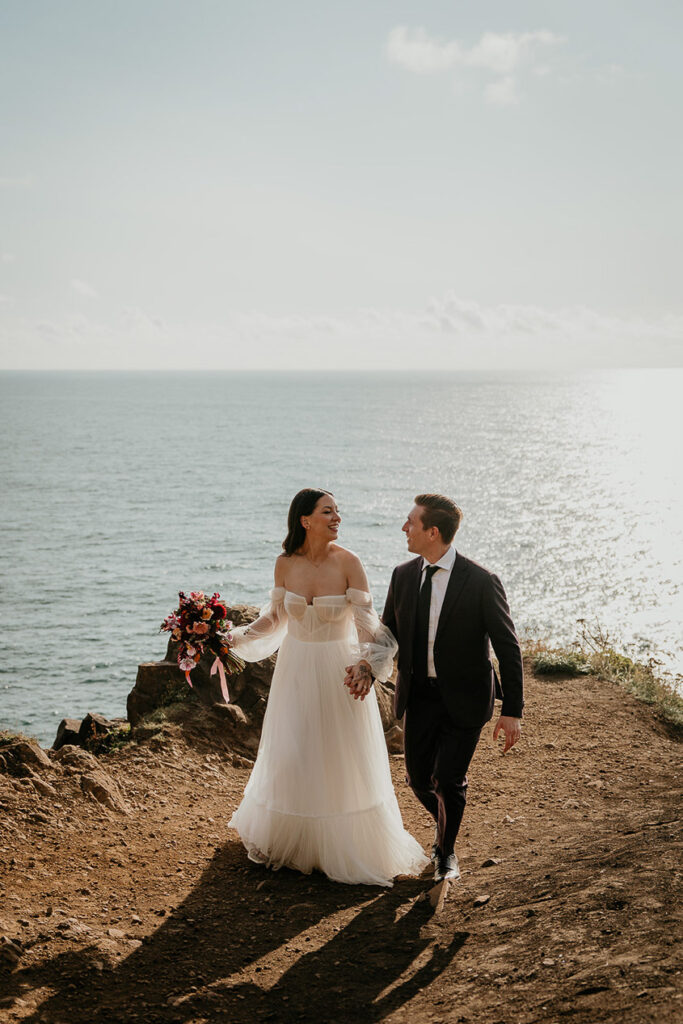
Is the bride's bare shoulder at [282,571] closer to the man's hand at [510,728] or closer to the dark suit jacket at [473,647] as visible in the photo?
the dark suit jacket at [473,647]

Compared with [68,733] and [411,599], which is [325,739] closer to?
[411,599]

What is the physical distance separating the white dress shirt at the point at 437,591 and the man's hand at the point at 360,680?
18.8 inches

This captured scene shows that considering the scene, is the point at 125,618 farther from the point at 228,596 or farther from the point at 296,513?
the point at 296,513

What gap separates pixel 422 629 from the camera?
18.9 feet

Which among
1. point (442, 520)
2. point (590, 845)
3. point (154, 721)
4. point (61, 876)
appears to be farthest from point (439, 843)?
point (154, 721)

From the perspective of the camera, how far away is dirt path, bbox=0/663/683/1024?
4.20 m

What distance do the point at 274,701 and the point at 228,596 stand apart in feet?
107

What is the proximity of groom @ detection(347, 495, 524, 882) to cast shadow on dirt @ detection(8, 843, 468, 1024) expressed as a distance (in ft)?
2.36

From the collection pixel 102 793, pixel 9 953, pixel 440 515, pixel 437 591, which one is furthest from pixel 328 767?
pixel 102 793

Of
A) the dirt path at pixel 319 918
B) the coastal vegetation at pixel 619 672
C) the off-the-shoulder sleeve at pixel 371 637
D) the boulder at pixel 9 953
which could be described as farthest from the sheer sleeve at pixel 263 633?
the coastal vegetation at pixel 619 672

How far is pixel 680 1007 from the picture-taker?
348 cm

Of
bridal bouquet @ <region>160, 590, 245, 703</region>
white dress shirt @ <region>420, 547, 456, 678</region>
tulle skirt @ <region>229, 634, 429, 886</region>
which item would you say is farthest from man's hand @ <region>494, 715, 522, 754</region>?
bridal bouquet @ <region>160, 590, 245, 703</region>

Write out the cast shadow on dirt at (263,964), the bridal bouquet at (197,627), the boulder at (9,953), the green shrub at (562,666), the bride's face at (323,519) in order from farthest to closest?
the green shrub at (562,666), the bridal bouquet at (197,627), the bride's face at (323,519), the boulder at (9,953), the cast shadow on dirt at (263,964)

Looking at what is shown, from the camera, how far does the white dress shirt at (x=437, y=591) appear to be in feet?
18.7
